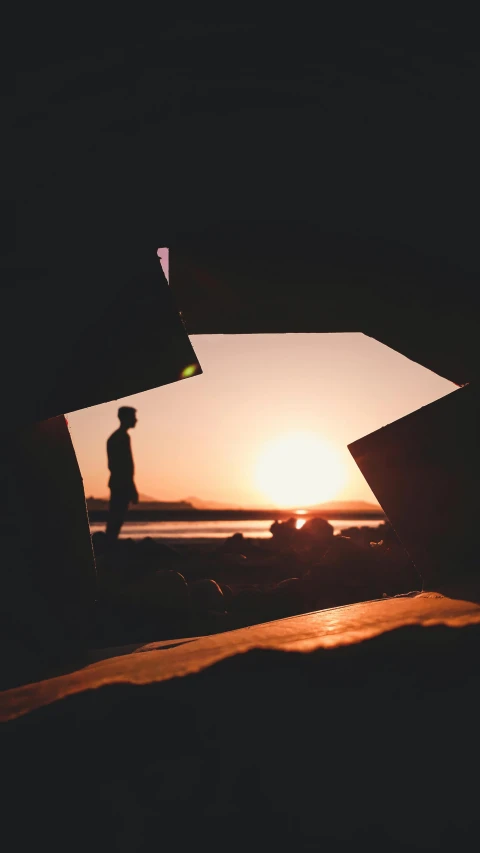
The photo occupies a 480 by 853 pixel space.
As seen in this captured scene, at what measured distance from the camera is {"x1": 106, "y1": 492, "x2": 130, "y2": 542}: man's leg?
6.53 meters

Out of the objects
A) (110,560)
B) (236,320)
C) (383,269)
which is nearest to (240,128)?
(383,269)

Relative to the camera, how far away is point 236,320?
10.6 feet

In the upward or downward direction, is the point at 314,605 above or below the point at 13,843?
above

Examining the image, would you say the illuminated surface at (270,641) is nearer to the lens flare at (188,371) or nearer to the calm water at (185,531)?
the lens flare at (188,371)

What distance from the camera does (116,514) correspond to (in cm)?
666

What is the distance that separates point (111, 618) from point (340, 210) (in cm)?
294

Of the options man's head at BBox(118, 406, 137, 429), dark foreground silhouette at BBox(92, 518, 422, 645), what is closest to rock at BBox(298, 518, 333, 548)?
dark foreground silhouette at BBox(92, 518, 422, 645)

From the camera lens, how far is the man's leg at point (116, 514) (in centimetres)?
653

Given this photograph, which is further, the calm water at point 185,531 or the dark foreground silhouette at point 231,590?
the calm water at point 185,531

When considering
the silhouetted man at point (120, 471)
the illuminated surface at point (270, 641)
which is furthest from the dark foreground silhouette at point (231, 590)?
the illuminated surface at point (270, 641)

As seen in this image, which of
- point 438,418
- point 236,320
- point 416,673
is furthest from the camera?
point 236,320

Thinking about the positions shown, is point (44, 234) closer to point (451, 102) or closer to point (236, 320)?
point (236, 320)

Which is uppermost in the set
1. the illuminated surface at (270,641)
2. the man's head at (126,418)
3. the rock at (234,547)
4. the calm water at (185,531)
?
the calm water at (185,531)

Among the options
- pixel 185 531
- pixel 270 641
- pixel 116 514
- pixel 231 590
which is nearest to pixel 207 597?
pixel 231 590
